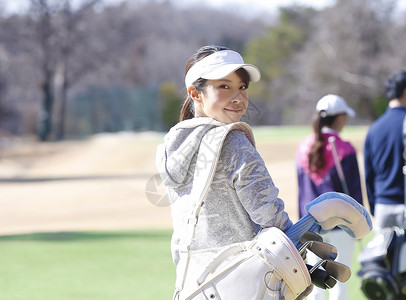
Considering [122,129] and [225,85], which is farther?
[122,129]

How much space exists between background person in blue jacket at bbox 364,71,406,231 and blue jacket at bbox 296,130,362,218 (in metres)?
0.27

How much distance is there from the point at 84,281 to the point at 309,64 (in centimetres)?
5399

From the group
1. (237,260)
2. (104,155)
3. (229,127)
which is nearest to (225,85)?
(229,127)

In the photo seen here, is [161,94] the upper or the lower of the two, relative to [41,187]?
lower

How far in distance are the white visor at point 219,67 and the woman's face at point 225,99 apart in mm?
48

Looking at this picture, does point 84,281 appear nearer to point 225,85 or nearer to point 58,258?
point 58,258

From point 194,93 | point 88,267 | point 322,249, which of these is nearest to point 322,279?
point 322,249

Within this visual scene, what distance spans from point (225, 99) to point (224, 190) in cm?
39

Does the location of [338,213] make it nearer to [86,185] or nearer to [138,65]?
[86,185]

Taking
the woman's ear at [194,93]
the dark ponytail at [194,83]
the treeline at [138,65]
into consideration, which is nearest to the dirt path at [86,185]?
the treeline at [138,65]

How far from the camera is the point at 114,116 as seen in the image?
5381cm

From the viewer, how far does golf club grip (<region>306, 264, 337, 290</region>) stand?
9.18 feet

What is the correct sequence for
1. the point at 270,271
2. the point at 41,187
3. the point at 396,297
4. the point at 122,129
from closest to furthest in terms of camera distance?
1. the point at 270,271
2. the point at 396,297
3. the point at 41,187
4. the point at 122,129

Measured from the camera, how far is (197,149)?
283 centimetres
